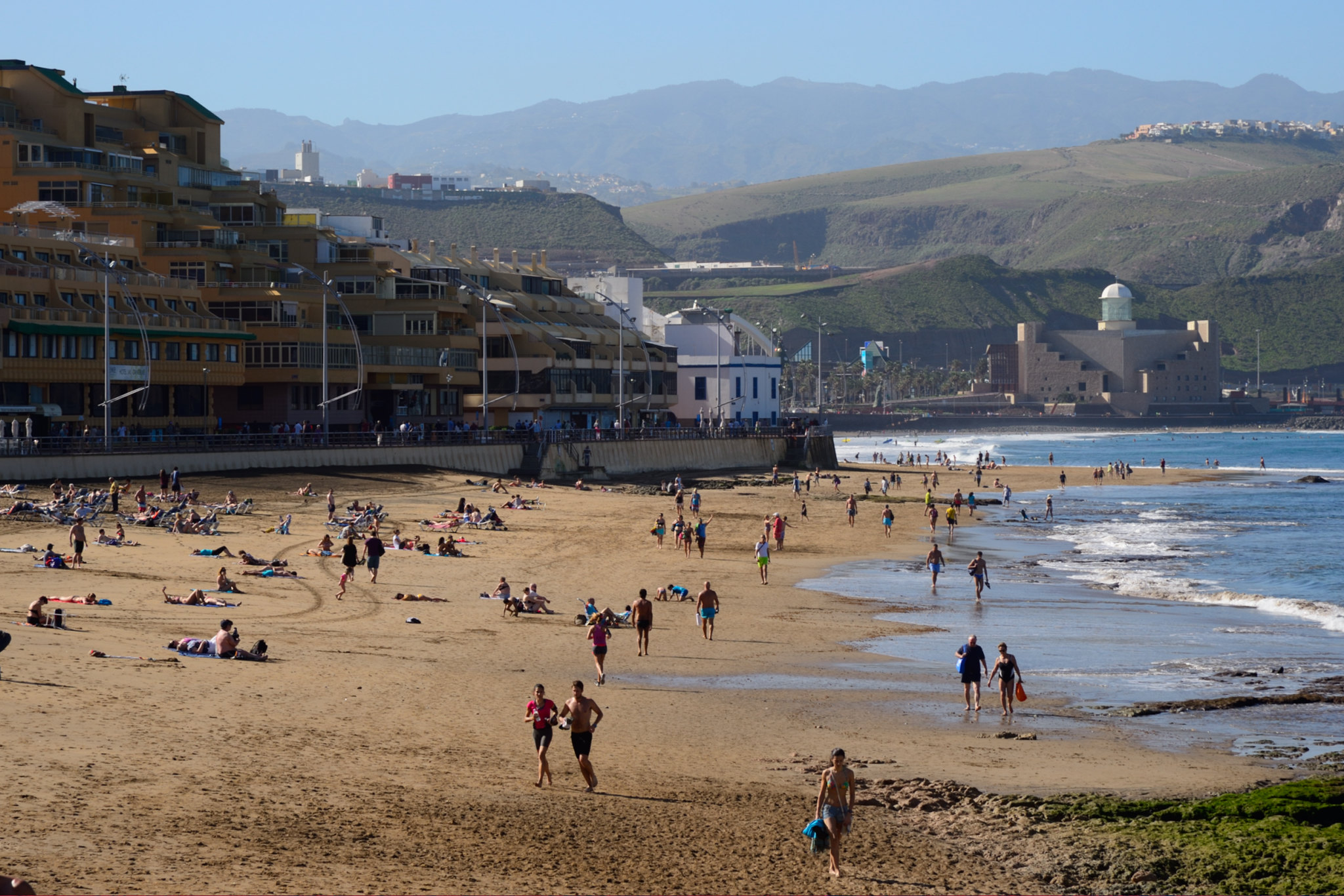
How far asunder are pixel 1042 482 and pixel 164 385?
57.1m

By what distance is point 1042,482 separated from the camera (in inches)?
3925

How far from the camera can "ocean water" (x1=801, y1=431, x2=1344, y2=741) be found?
26547mm

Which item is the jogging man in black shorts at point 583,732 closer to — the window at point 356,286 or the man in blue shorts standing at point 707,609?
the man in blue shorts standing at point 707,609

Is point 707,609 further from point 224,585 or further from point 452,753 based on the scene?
point 452,753

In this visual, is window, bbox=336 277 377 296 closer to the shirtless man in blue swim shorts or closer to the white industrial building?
the white industrial building

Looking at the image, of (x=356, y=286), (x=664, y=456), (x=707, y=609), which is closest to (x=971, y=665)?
(x=707, y=609)

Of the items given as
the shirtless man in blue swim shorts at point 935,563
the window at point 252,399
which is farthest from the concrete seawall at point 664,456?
the shirtless man in blue swim shorts at point 935,563

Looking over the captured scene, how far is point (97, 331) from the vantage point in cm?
6172

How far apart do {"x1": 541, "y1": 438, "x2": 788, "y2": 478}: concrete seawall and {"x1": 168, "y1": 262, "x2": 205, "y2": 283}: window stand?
774 inches

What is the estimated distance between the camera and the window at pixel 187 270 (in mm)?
75750

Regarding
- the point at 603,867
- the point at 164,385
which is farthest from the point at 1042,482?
the point at 603,867

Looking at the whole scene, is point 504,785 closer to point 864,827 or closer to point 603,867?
point 603,867

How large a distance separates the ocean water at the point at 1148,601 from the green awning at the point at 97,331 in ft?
108

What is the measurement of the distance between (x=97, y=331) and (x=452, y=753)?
159ft
